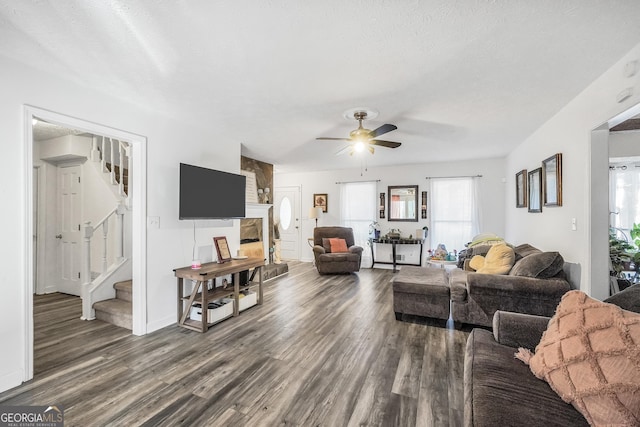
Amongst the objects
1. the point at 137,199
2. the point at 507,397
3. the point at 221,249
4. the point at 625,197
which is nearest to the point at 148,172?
the point at 137,199

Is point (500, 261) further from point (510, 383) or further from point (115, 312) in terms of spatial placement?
point (115, 312)

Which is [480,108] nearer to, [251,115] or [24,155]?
[251,115]

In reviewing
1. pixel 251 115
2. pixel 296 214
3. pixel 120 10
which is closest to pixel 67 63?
pixel 120 10

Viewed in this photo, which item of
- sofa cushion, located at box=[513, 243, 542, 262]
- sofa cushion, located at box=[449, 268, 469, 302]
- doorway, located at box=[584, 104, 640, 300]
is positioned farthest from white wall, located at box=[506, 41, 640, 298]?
sofa cushion, located at box=[449, 268, 469, 302]

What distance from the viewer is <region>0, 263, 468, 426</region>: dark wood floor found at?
5.71ft

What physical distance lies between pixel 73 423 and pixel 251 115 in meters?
2.89

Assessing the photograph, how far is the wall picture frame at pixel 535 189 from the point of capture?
3562mm

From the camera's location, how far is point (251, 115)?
10.4ft

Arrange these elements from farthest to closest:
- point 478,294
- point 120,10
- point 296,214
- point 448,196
Answer: point 296,214
point 448,196
point 478,294
point 120,10

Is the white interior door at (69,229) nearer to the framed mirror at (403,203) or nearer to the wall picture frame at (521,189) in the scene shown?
the framed mirror at (403,203)

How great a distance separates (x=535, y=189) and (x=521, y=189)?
78 centimetres

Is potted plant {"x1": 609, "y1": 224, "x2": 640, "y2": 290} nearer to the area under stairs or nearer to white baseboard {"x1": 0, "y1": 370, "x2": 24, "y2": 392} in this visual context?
the area under stairs

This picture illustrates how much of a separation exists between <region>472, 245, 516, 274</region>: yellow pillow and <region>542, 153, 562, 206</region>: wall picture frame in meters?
0.71

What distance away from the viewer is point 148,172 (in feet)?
9.75
